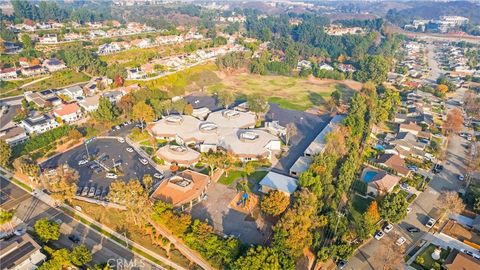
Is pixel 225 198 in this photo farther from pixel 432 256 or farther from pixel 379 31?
pixel 379 31

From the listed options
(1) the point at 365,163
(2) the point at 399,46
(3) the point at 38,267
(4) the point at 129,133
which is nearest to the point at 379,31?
(2) the point at 399,46

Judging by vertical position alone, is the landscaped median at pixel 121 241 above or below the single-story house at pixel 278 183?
below

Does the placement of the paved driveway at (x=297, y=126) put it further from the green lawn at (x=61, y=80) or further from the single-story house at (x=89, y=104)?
the green lawn at (x=61, y=80)

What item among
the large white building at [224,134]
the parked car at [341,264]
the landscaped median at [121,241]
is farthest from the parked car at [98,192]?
the parked car at [341,264]

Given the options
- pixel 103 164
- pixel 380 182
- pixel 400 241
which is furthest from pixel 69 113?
pixel 400 241

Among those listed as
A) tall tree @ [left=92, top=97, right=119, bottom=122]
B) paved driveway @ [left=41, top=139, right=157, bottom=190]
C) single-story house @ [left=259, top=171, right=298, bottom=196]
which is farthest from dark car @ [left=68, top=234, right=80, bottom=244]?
tall tree @ [left=92, top=97, right=119, bottom=122]

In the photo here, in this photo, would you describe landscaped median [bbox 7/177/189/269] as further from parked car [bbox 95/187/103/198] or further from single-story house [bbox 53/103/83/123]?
single-story house [bbox 53/103/83/123]
